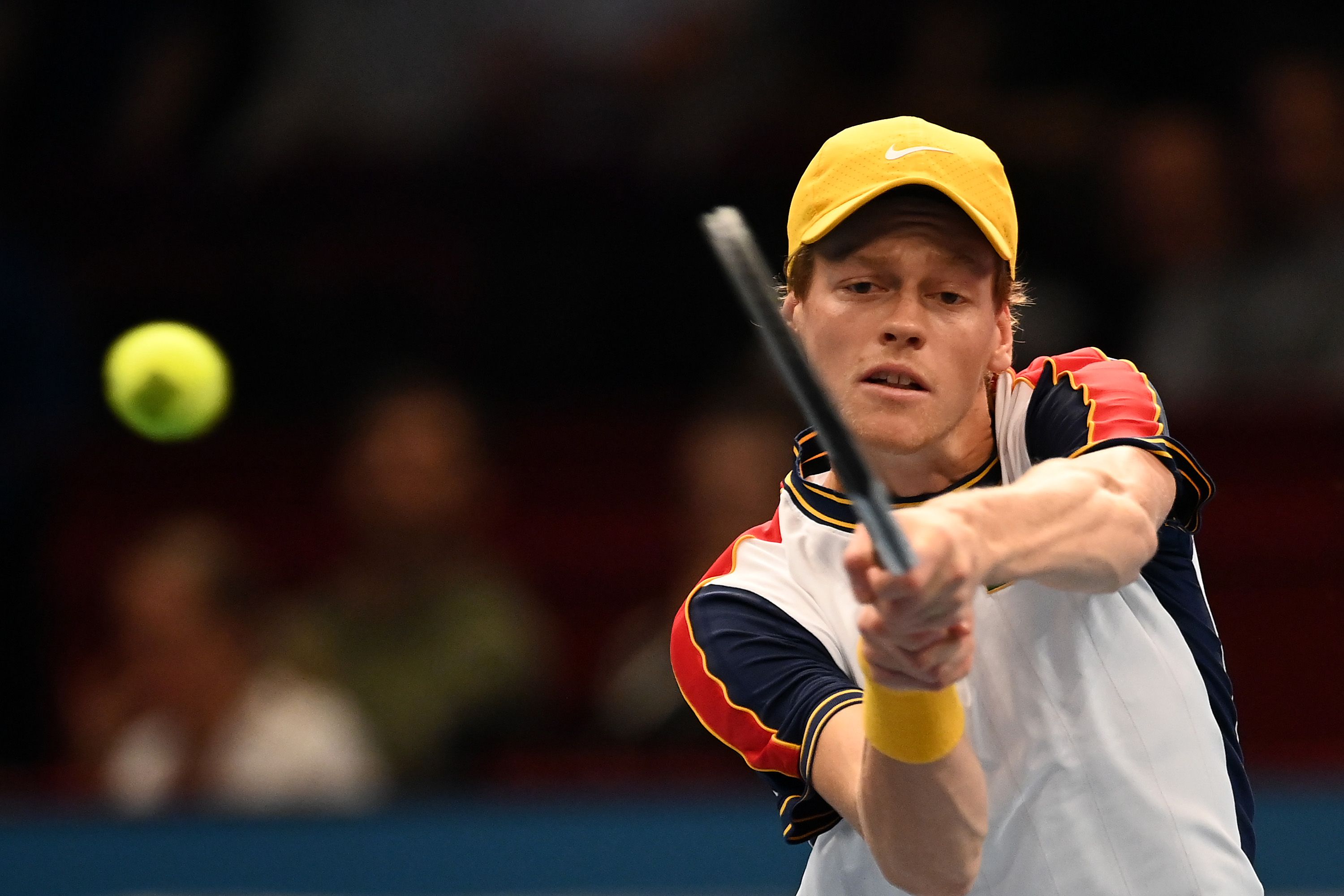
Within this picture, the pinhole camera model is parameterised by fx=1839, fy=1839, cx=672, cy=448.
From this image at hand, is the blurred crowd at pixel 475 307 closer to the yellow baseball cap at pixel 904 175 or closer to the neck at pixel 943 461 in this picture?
the neck at pixel 943 461

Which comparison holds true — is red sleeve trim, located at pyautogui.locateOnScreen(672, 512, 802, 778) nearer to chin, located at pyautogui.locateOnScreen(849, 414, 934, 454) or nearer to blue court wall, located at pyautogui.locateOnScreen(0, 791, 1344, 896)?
chin, located at pyautogui.locateOnScreen(849, 414, 934, 454)

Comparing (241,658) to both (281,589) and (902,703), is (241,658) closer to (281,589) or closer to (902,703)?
(281,589)

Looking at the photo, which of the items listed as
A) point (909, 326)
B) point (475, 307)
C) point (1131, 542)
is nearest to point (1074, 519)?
point (1131, 542)

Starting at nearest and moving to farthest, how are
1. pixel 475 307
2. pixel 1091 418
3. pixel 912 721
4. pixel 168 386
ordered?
pixel 912 721 → pixel 1091 418 → pixel 168 386 → pixel 475 307

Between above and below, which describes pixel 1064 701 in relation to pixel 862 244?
below

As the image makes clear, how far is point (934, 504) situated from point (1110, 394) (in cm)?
63

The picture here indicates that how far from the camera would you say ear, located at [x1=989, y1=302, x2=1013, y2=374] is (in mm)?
2826

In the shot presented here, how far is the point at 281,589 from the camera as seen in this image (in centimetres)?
721

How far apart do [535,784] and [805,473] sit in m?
2.90

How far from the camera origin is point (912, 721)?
225 cm

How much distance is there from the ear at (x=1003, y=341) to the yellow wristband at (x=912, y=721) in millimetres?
708

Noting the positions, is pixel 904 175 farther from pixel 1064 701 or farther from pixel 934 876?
pixel 934 876

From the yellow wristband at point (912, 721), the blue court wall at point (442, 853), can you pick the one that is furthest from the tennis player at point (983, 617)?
the blue court wall at point (442, 853)

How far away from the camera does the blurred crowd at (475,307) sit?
596 centimetres
